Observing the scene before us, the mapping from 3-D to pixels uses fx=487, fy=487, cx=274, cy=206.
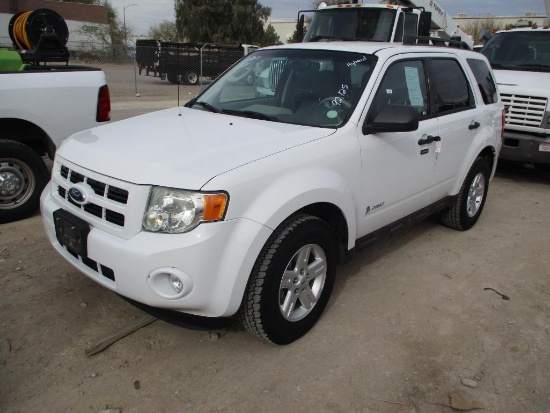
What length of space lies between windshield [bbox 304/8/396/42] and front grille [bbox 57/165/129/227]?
751cm

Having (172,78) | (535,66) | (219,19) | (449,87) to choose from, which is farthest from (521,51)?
(219,19)

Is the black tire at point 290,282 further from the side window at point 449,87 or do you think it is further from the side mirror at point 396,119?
the side window at point 449,87

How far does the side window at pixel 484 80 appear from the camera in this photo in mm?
4906

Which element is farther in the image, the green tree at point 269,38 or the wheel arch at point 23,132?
the green tree at point 269,38

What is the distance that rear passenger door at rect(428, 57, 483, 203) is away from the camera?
416 centimetres

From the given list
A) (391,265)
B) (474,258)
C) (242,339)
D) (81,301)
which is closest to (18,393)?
(81,301)

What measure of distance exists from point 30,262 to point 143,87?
692 inches

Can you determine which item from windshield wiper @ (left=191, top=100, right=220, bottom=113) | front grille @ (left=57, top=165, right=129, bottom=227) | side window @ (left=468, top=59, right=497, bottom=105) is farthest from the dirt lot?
side window @ (left=468, top=59, right=497, bottom=105)

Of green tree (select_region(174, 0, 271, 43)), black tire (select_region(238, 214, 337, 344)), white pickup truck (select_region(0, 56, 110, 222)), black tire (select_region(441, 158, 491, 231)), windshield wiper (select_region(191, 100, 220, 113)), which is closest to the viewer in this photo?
black tire (select_region(238, 214, 337, 344))

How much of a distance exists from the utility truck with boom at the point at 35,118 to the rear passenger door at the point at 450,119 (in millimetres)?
3279

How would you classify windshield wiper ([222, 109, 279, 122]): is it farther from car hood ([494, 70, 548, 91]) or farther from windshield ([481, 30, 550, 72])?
windshield ([481, 30, 550, 72])

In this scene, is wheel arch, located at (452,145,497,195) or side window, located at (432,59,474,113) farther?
wheel arch, located at (452,145,497,195)

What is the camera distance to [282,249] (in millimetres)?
2721

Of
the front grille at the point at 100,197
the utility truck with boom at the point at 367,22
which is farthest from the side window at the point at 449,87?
the utility truck with boom at the point at 367,22
